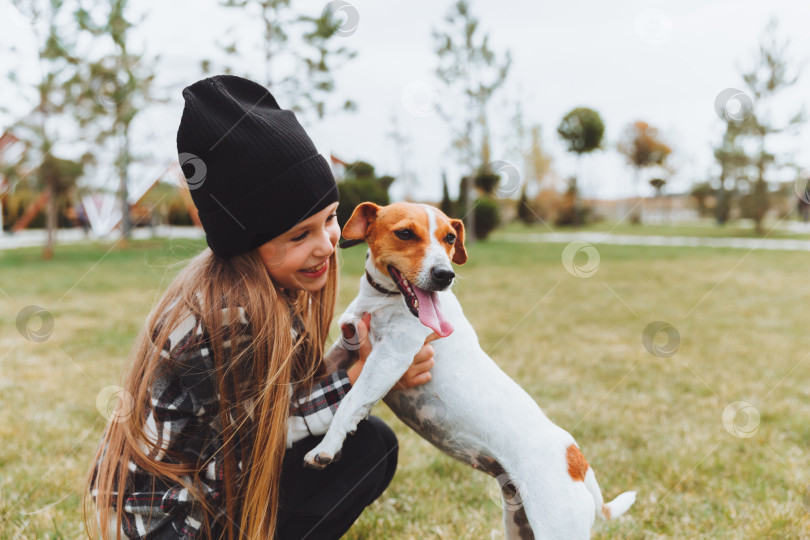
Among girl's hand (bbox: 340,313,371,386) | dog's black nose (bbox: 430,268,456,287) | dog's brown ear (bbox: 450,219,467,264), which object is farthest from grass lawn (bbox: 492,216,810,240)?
dog's black nose (bbox: 430,268,456,287)

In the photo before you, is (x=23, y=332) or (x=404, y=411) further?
(x=23, y=332)

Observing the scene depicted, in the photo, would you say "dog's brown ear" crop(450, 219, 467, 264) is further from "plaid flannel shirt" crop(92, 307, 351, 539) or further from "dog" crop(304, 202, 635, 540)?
"plaid flannel shirt" crop(92, 307, 351, 539)

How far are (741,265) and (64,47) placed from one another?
47.7 ft

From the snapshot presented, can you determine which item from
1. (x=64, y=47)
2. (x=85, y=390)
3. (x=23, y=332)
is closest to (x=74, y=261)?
(x=64, y=47)

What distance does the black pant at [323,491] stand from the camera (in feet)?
6.21

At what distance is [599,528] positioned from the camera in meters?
2.33

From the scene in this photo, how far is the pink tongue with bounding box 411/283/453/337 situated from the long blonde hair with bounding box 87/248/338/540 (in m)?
0.48

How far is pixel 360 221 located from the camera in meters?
1.70

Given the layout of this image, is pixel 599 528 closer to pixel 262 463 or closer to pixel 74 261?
pixel 262 463

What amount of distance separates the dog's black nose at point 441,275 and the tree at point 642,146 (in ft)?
76.0

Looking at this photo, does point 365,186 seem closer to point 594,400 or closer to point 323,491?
point 594,400

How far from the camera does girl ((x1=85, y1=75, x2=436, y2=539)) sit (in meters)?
1.67

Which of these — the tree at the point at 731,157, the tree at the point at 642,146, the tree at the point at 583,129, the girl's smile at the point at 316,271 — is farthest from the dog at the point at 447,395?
the tree at the point at 642,146

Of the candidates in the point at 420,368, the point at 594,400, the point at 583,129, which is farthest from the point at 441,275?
the point at 583,129
